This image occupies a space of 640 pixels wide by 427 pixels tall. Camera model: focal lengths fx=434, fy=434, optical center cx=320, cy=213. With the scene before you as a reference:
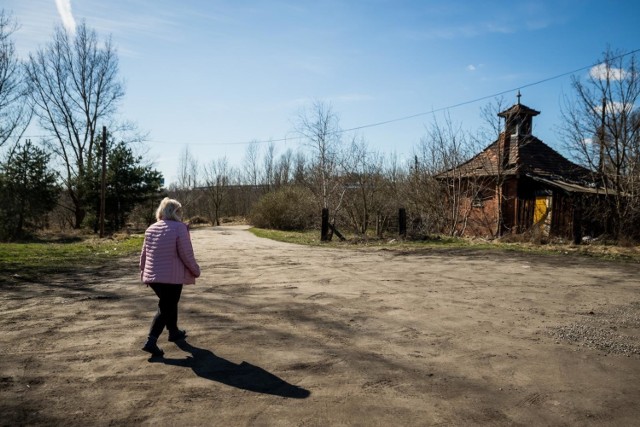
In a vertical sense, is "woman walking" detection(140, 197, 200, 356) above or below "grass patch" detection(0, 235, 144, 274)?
above

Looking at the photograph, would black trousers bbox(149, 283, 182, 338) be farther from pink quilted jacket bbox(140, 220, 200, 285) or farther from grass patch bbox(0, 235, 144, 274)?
grass patch bbox(0, 235, 144, 274)

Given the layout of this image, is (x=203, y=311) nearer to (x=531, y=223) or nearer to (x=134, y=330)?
(x=134, y=330)

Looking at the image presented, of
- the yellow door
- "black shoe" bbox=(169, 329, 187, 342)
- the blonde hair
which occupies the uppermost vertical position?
the yellow door

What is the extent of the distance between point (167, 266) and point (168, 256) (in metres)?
0.11

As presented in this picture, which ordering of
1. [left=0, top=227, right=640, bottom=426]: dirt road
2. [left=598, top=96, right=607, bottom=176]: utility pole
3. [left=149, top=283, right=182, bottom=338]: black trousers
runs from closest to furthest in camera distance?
[left=0, top=227, right=640, bottom=426]: dirt road, [left=149, top=283, right=182, bottom=338]: black trousers, [left=598, top=96, right=607, bottom=176]: utility pole

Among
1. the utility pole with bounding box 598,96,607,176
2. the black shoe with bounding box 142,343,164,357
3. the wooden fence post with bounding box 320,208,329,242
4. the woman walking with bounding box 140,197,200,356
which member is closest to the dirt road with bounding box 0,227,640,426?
the black shoe with bounding box 142,343,164,357

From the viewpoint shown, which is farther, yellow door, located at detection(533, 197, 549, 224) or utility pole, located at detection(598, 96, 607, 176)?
yellow door, located at detection(533, 197, 549, 224)

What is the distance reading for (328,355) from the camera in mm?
4691

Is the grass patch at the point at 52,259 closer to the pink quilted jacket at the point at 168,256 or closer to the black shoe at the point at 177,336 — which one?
the black shoe at the point at 177,336

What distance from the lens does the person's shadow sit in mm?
3812

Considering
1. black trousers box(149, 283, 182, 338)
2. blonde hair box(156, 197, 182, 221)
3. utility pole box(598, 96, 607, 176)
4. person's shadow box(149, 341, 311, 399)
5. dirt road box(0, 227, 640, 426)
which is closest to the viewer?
dirt road box(0, 227, 640, 426)

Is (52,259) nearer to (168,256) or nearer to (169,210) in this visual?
(169,210)

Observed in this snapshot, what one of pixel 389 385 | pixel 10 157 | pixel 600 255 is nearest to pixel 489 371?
pixel 389 385

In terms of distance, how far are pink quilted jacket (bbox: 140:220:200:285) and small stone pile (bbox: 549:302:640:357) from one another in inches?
178
